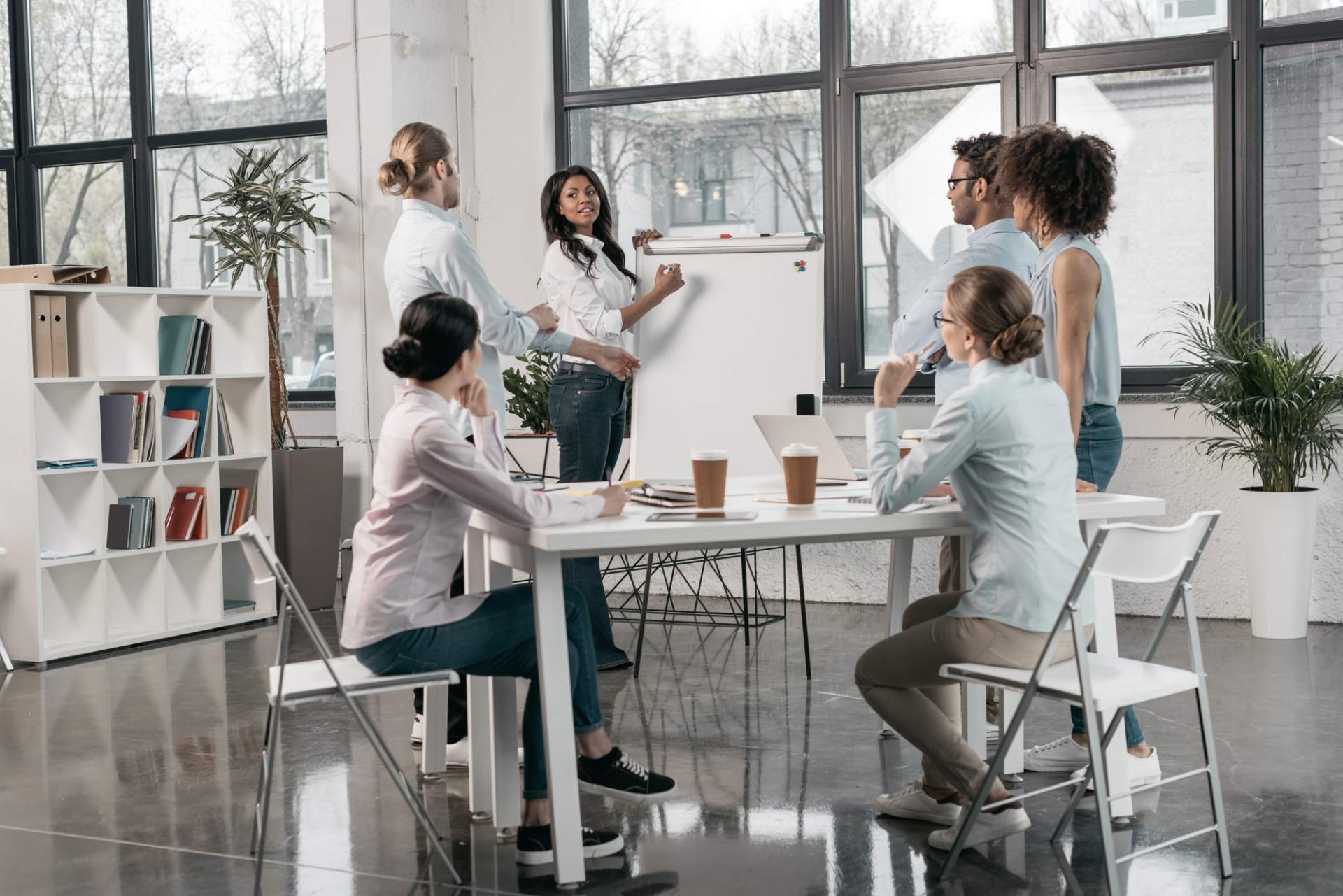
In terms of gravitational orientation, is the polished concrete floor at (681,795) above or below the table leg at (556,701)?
below

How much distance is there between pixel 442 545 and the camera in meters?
2.73

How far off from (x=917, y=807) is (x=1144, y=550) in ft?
2.88

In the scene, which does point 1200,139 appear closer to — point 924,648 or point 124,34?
point 924,648

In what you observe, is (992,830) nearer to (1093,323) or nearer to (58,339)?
(1093,323)

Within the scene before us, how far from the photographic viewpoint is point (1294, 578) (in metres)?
5.07

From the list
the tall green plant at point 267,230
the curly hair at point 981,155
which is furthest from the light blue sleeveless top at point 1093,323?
the tall green plant at point 267,230

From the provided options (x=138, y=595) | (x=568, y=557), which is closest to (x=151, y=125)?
(x=138, y=595)

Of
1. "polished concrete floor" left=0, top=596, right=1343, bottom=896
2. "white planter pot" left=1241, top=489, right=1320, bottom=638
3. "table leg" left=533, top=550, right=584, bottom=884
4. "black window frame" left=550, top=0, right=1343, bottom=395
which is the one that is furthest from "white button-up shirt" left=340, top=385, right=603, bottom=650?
"black window frame" left=550, top=0, right=1343, bottom=395

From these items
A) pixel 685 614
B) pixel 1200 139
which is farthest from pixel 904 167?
pixel 685 614

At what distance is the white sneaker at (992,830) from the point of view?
2.88 m

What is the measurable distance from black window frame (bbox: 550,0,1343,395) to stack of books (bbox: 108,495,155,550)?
256 centimetres

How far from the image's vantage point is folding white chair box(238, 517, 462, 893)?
8.67 ft

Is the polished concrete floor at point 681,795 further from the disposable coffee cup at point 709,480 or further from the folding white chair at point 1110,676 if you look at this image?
the disposable coffee cup at point 709,480

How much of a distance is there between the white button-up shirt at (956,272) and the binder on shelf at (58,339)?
3175 mm
